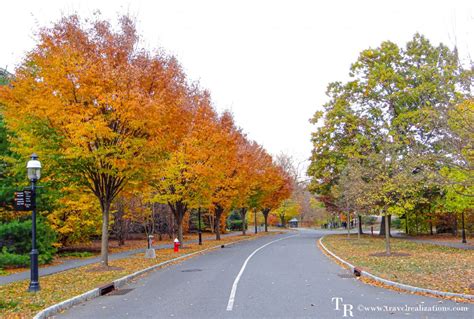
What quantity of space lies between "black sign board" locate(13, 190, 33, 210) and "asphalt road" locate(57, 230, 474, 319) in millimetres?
3558

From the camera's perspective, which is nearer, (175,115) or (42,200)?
(175,115)

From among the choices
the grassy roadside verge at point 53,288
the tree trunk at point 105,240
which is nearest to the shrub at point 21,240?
the grassy roadside verge at point 53,288

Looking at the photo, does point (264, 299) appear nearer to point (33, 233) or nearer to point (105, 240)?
point (33, 233)

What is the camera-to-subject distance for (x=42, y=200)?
65.7ft

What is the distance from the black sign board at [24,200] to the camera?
12271mm

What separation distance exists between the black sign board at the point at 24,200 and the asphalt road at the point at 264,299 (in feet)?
11.7

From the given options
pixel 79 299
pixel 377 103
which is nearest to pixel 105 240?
pixel 79 299

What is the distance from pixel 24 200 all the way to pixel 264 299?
291 inches

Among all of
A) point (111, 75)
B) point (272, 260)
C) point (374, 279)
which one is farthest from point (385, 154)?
point (111, 75)

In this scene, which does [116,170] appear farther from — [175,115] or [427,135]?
[427,135]

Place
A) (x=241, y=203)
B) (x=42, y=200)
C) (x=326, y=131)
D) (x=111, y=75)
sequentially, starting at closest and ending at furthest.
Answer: (x=111, y=75), (x=42, y=200), (x=326, y=131), (x=241, y=203)

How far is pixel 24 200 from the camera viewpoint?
12.3m

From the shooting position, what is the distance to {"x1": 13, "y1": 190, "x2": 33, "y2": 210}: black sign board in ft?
40.3

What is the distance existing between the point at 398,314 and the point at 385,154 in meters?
11.8
